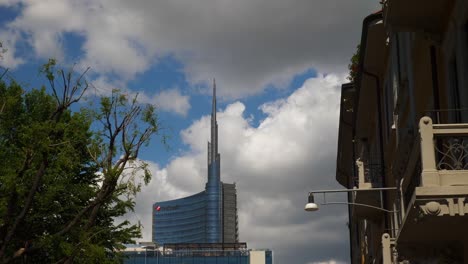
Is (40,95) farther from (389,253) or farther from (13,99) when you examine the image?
(389,253)

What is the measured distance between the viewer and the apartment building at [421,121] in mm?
9766

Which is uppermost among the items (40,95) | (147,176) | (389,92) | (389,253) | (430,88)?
(40,95)

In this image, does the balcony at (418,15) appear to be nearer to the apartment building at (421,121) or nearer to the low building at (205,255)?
the apartment building at (421,121)

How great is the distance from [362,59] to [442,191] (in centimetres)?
1237

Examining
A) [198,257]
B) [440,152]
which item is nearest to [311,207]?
[440,152]

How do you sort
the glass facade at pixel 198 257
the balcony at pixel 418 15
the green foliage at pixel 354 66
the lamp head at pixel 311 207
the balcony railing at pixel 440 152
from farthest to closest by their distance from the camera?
the glass facade at pixel 198 257 < the green foliage at pixel 354 66 < the lamp head at pixel 311 207 < the balcony at pixel 418 15 < the balcony railing at pixel 440 152

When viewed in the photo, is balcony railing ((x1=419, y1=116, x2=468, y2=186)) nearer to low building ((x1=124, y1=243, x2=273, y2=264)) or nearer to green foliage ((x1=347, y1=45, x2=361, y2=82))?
green foliage ((x1=347, y1=45, x2=361, y2=82))

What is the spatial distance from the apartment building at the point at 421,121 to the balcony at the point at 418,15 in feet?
0.05

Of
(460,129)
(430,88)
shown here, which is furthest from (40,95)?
(460,129)

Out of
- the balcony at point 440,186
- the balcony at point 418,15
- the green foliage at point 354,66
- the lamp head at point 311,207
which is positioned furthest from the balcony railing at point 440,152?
the green foliage at point 354,66

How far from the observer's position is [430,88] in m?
14.2

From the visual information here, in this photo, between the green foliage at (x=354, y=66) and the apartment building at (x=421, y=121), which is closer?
the apartment building at (x=421, y=121)

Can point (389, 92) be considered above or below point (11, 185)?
above

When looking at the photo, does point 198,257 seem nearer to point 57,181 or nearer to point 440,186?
point 57,181
